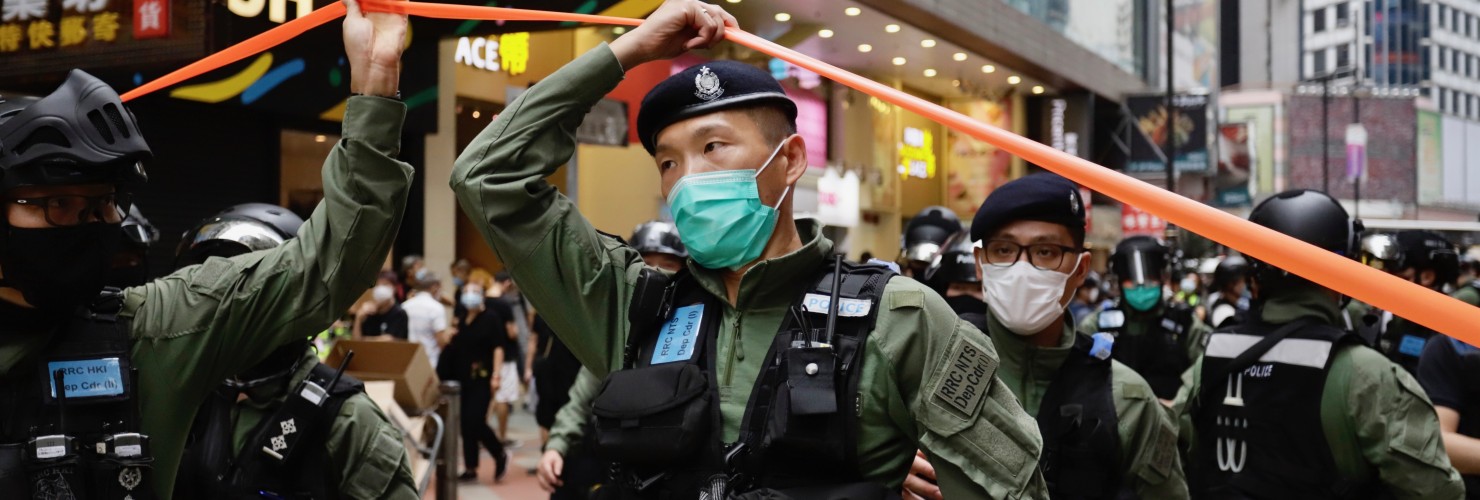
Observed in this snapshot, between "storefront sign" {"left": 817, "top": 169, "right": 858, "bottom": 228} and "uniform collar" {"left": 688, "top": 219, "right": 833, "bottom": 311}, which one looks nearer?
"uniform collar" {"left": 688, "top": 219, "right": 833, "bottom": 311}

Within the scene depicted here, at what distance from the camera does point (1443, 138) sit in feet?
291

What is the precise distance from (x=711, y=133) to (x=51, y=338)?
138cm

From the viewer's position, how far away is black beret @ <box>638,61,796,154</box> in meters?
2.62

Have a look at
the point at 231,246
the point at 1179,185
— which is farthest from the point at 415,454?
the point at 1179,185

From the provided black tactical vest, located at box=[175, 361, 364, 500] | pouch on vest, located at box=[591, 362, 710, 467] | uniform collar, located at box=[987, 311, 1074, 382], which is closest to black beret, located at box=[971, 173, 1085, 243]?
uniform collar, located at box=[987, 311, 1074, 382]

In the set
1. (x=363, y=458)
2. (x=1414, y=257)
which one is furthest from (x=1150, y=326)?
(x=363, y=458)

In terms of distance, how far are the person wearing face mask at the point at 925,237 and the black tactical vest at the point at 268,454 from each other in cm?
460

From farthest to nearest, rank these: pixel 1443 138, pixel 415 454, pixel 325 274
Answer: pixel 1443 138 < pixel 415 454 < pixel 325 274

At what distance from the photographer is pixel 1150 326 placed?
9375mm

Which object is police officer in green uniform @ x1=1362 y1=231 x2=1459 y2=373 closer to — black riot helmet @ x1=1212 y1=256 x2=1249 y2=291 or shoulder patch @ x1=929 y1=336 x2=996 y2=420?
black riot helmet @ x1=1212 y1=256 x2=1249 y2=291

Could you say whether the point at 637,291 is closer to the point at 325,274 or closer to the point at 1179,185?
the point at 325,274

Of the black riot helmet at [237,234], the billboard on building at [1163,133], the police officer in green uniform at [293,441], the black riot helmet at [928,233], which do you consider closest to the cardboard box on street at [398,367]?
the black riot helmet at [237,234]

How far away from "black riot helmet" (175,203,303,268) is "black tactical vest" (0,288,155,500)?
5.02 feet

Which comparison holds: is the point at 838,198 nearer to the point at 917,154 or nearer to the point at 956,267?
the point at 917,154
